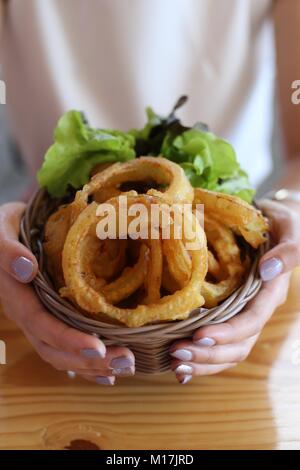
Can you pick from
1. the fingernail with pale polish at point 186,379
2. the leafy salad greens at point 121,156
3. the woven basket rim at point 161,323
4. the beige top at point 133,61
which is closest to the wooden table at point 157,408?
the fingernail with pale polish at point 186,379

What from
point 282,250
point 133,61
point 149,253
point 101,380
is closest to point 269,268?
point 282,250

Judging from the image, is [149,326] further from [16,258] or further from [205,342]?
[16,258]

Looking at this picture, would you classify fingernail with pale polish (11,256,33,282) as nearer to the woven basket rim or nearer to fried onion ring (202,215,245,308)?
the woven basket rim

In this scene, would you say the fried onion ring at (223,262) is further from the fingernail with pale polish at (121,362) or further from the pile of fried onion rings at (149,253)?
the fingernail with pale polish at (121,362)

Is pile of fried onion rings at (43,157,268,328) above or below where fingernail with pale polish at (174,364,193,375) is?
above

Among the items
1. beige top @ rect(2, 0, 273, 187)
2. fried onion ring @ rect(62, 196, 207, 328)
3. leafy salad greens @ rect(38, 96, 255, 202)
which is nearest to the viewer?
fried onion ring @ rect(62, 196, 207, 328)

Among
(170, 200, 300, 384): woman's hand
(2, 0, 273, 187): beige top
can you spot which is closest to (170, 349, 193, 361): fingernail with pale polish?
(170, 200, 300, 384): woman's hand

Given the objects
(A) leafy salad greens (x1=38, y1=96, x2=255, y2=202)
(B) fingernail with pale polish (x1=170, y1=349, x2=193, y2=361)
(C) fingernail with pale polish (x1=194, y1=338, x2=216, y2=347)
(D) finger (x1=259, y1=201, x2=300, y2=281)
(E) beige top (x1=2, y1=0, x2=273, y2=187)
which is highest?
(E) beige top (x1=2, y1=0, x2=273, y2=187)

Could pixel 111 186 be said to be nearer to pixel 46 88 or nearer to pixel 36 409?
pixel 36 409
